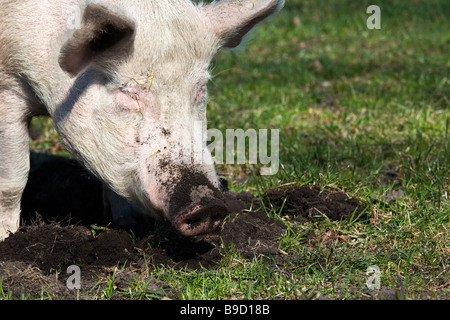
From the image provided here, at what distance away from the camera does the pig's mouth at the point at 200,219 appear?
3074mm

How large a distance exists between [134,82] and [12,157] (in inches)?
42.3

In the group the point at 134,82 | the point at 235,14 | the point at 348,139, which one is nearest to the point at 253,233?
the point at 134,82

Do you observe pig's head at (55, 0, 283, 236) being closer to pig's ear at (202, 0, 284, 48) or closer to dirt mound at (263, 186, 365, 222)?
pig's ear at (202, 0, 284, 48)

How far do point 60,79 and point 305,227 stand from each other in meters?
1.67

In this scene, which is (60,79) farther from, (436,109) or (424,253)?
(436,109)

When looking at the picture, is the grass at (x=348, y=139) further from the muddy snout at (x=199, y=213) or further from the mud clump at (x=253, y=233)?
the muddy snout at (x=199, y=213)

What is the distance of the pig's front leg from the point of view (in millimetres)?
3784

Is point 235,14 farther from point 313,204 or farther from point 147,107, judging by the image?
point 313,204

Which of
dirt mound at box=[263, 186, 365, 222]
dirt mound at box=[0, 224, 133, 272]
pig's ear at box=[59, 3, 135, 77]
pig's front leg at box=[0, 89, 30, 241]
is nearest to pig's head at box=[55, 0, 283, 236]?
→ pig's ear at box=[59, 3, 135, 77]

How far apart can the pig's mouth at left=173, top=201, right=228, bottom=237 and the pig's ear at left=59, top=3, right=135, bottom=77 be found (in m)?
0.90

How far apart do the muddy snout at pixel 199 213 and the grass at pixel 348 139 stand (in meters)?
0.27

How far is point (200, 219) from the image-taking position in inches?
124

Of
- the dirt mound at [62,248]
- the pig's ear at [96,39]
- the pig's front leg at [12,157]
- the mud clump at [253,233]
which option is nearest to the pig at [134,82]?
the pig's ear at [96,39]
